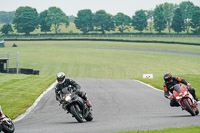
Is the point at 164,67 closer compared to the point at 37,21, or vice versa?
the point at 164,67

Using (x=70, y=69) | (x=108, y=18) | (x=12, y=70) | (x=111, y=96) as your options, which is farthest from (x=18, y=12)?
(x=111, y=96)

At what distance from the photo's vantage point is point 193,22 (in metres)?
163

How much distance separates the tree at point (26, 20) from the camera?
575 ft

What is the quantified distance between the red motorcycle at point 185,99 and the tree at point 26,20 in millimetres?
162997

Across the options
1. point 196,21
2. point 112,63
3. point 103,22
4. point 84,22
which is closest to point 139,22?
point 103,22

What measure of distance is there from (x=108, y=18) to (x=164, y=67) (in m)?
124

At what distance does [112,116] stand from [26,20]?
553ft

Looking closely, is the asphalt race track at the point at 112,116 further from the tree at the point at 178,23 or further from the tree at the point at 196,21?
the tree at the point at 178,23

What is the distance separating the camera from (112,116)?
16.3m

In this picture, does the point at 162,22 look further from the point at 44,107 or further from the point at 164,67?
the point at 44,107

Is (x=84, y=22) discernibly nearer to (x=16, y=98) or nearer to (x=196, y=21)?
(x=196, y=21)

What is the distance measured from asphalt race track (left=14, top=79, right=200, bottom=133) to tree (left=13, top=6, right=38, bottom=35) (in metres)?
151

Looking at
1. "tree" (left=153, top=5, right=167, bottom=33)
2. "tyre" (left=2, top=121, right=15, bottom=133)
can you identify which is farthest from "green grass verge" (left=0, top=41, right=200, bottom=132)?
"tree" (left=153, top=5, right=167, bottom=33)

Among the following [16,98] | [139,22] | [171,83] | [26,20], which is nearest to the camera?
[171,83]
